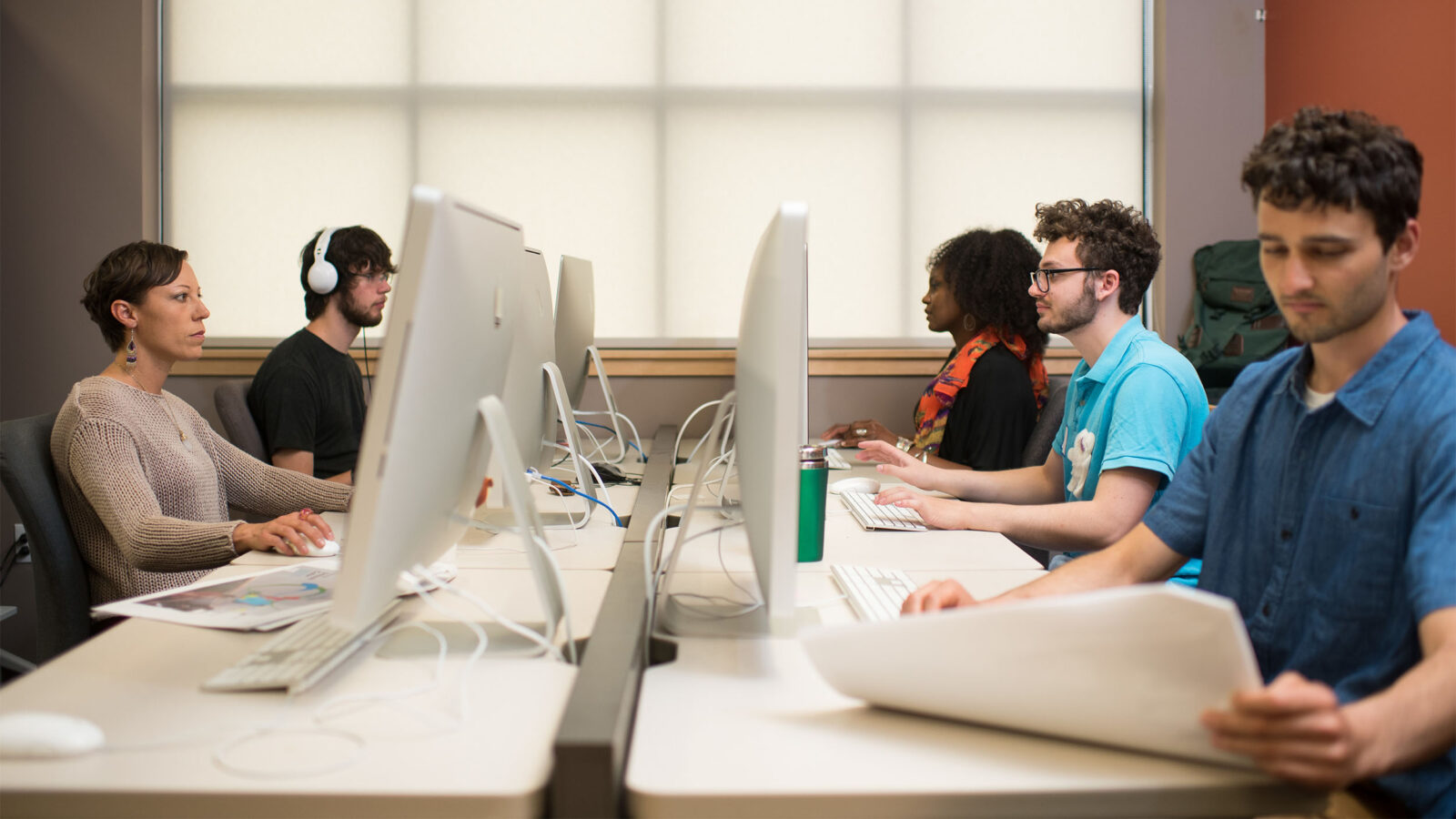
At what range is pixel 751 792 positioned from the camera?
2.48 ft

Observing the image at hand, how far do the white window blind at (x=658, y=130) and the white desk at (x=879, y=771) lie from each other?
2.72 m

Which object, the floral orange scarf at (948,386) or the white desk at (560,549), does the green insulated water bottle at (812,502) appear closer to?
the white desk at (560,549)

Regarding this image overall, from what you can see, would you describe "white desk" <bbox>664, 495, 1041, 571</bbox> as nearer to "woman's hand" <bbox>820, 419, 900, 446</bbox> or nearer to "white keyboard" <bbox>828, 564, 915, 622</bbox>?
"white keyboard" <bbox>828, 564, 915, 622</bbox>

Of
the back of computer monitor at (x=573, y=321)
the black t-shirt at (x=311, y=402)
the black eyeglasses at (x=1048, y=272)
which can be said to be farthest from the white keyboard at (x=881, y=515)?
the black t-shirt at (x=311, y=402)

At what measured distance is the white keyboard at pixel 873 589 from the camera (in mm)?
1208

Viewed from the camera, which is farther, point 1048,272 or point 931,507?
point 1048,272

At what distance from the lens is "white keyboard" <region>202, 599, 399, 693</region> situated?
0.97m

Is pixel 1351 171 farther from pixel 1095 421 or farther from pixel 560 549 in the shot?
pixel 560 549

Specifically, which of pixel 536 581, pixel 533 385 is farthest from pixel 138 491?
pixel 536 581

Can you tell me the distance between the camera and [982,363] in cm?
267

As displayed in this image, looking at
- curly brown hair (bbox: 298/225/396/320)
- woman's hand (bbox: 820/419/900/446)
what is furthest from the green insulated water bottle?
curly brown hair (bbox: 298/225/396/320)

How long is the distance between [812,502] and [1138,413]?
0.59 meters

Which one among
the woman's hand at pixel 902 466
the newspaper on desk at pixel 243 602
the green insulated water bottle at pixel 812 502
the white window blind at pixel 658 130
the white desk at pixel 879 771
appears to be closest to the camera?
the white desk at pixel 879 771

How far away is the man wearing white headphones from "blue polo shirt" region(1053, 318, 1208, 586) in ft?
5.65
